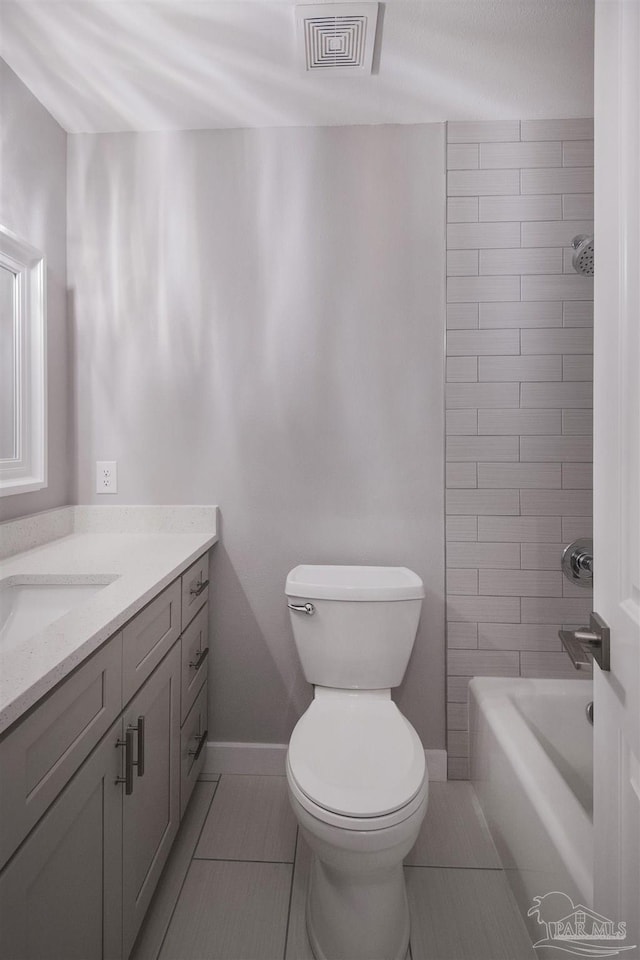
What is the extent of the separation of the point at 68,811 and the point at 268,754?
1206 mm

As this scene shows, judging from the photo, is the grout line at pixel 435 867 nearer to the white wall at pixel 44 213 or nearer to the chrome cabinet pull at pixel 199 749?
the chrome cabinet pull at pixel 199 749

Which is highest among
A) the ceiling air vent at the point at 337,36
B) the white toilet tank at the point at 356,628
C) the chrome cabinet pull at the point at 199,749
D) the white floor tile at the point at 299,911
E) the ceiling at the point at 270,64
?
the ceiling at the point at 270,64

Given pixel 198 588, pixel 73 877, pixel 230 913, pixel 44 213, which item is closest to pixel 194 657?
pixel 198 588

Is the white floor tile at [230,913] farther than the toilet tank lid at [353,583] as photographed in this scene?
No

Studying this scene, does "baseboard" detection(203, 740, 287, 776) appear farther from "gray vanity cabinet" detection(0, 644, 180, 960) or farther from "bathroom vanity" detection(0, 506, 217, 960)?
"gray vanity cabinet" detection(0, 644, 180, 960)

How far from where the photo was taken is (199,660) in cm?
176

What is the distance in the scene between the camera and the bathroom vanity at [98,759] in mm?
734

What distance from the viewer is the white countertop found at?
773 mm

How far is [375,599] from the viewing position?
5.34ft

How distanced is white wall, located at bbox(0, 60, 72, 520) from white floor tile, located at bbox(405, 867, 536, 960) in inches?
63.1

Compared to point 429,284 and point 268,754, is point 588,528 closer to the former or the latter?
point 429,284

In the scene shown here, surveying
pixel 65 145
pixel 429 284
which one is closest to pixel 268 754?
pixel 429 284

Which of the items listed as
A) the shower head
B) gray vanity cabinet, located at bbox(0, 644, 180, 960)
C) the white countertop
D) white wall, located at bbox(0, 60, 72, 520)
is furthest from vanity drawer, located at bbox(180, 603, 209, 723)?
the shower head

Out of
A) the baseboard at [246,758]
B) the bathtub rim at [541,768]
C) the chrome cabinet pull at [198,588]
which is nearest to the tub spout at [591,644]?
the bathtub rim at [541,768]
